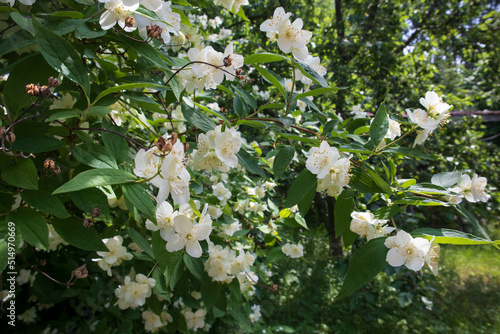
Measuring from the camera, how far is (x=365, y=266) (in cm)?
67

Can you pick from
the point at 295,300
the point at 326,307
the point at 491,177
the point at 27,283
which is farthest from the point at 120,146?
the point at 491,177

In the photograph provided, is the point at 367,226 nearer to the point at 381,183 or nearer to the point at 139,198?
the point at 381,183

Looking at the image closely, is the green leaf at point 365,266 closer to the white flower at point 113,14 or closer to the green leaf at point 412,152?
the green leaf at point 412,152

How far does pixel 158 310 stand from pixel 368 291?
314cm

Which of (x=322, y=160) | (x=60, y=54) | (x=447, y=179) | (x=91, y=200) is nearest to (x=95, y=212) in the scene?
(x=91, y=200)

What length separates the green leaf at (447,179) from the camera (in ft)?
2.77

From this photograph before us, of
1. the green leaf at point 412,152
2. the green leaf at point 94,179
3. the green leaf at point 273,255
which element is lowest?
A: the green leaf at point 273,255

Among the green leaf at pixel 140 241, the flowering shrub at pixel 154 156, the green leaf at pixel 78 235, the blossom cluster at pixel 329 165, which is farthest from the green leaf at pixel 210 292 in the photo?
the blossom cluster at pixel 329 165

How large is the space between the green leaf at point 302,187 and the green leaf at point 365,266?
0.20 metres

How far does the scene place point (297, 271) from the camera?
400cm

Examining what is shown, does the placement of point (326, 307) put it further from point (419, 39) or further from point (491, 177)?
point (419, 39)

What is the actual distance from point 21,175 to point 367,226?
0.83m

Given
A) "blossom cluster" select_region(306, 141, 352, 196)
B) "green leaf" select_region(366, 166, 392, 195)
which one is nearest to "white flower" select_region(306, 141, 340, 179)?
"blossom cluster" select_region(306, 141, 352, 196)

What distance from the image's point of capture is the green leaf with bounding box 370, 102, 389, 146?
83 cm
